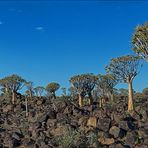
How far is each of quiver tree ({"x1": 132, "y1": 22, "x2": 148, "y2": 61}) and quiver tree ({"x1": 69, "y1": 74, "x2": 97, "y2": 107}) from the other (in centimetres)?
1699

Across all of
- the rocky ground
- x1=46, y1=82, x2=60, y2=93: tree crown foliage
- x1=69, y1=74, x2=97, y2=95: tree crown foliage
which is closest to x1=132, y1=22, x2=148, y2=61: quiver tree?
the rocky ground

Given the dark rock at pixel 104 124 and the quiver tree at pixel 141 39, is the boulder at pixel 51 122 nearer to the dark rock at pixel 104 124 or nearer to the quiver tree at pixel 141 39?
the dark rock at pixel 104 124

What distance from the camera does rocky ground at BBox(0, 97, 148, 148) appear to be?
2634cm

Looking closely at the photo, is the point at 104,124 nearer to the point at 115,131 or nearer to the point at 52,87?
the point at 115,131

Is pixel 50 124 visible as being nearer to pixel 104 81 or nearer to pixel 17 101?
pixel 104 81

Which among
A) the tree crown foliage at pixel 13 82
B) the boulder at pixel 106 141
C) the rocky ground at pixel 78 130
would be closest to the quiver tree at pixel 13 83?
the tree crown foliage at pixel 13 82

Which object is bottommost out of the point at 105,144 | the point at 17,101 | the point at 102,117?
the point at 105,144

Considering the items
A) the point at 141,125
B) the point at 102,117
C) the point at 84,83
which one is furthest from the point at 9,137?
the point at 84,83

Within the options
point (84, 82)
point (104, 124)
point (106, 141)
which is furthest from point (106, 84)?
point (106, 141)

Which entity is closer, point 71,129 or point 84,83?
point 71,129


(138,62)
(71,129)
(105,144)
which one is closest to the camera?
(105,144)

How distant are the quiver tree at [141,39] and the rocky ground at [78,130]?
4.85 meters

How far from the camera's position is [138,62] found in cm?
3669

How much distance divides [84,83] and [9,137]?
18.4m
